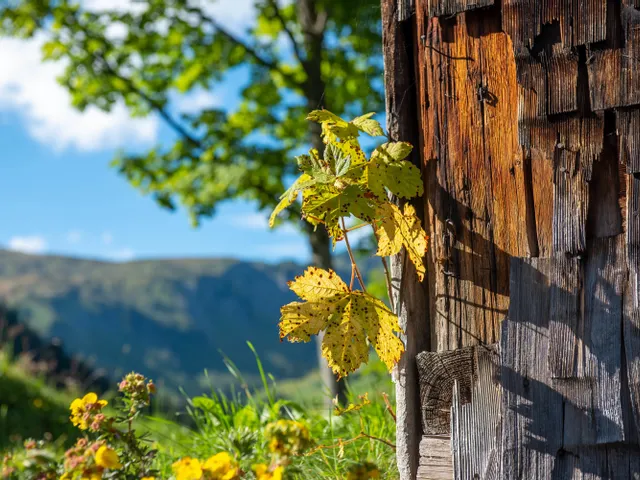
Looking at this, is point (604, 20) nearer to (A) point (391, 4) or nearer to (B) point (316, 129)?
(A) point (391, 4)

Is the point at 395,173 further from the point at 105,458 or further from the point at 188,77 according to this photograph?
the point at 188,77

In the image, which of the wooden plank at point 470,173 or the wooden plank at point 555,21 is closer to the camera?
the wooden plank at point 555,21

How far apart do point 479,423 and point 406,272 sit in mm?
585

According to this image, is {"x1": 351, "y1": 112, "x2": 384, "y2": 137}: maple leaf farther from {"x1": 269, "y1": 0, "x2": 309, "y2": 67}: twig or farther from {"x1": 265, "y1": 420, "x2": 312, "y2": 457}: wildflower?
{"x1": 269, "y1": 0, "x2": 309, "y2": 67}: twig

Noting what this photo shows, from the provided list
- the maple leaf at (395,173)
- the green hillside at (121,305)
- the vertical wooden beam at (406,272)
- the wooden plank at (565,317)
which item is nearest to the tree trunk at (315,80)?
the vertical wooden beam at (406,272)

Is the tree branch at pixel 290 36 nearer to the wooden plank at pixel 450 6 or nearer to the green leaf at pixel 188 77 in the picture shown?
the green leaf at pixel 188 77

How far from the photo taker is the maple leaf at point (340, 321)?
2.10m

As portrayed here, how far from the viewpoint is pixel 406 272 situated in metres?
2.22

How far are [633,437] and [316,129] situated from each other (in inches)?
238

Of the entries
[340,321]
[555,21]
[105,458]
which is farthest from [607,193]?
[105,458]

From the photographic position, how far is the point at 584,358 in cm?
194

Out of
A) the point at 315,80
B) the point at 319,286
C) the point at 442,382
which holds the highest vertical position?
the point at 315,80

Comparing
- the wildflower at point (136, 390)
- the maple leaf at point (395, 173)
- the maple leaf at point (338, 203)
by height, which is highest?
the maple leaf at point (395, 173)

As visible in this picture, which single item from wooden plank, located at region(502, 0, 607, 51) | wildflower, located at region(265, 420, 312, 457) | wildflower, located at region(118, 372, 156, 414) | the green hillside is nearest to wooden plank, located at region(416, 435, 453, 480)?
wildflower, located at region(265, 420, 312, 457)
